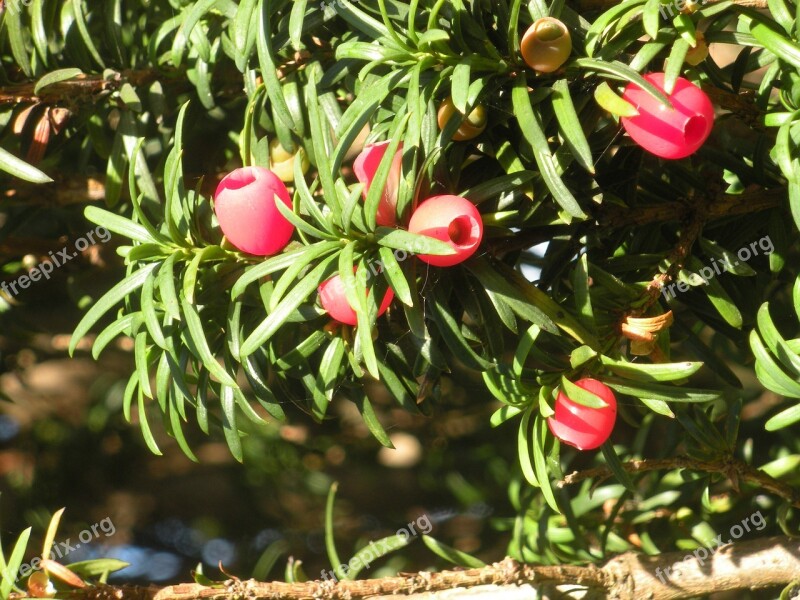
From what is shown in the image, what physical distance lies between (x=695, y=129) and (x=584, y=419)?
225mm

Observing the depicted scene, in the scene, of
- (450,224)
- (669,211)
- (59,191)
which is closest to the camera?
(450,224)

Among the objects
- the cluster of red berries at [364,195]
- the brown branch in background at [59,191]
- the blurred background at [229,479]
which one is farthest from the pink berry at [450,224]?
the blurred background at [229,479]

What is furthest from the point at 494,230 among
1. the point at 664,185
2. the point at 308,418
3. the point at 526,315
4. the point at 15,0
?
the point at 308,418

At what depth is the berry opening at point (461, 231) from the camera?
55cm

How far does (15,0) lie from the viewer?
0.82 metres

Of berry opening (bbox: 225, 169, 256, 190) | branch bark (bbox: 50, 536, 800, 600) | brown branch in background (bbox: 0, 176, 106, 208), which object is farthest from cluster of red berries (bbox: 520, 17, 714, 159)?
brown branch in background (bbox: 0, 176, 106, 208)

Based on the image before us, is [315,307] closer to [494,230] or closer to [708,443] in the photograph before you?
[494,230]

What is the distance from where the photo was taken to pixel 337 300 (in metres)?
0.60

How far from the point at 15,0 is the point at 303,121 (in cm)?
35

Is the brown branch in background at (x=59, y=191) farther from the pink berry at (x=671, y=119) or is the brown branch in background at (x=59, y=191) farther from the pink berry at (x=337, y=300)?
the pink berry at (x=671, y=119)

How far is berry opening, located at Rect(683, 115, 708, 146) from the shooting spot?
0.57 m

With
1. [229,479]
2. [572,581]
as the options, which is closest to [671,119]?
[572,581]

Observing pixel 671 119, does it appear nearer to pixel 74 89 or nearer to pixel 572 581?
pixel 572 581

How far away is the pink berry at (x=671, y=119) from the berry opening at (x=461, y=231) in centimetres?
14
